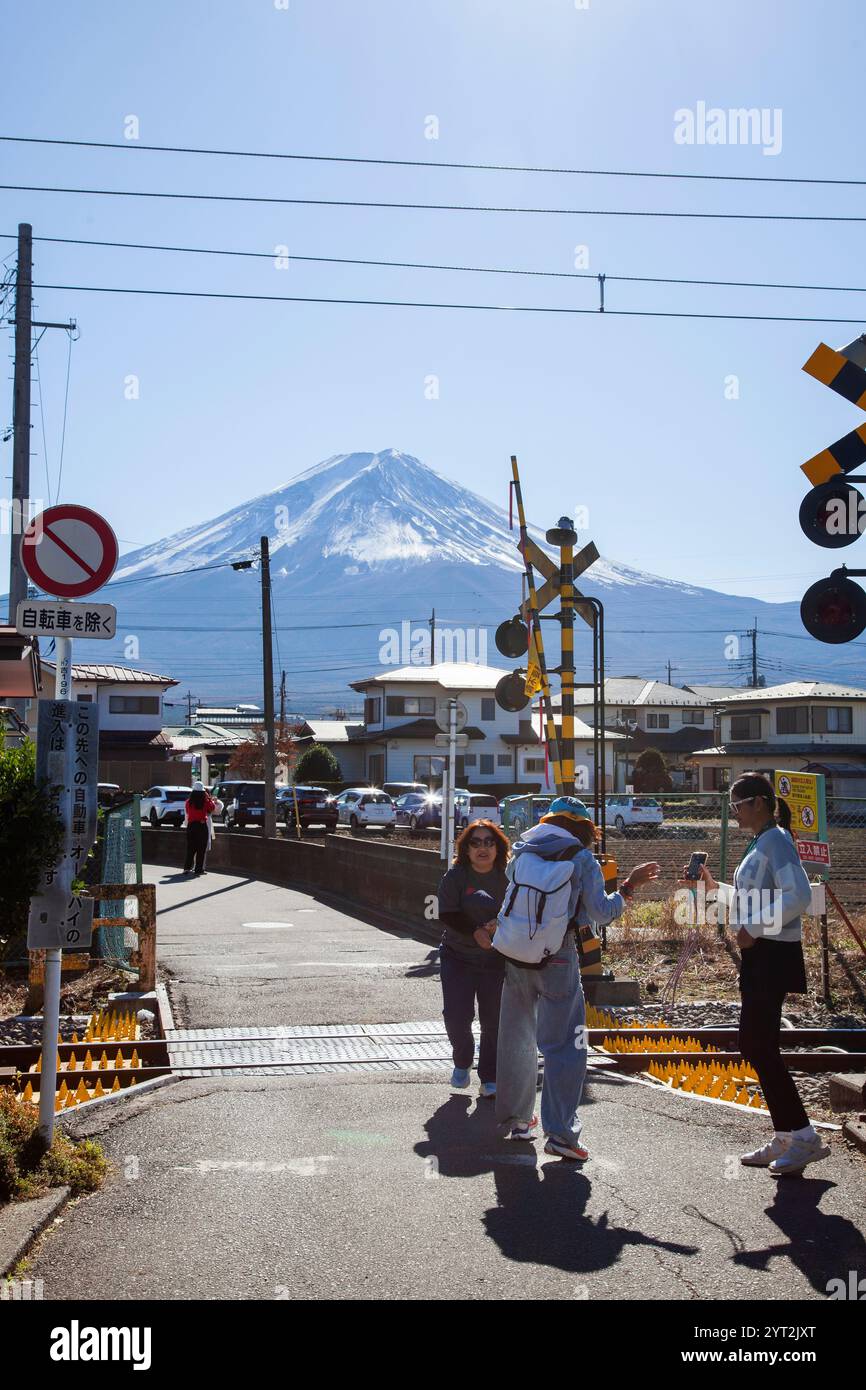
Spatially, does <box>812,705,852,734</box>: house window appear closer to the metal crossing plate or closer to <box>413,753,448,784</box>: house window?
<box>413,753,448,784</box>: house window

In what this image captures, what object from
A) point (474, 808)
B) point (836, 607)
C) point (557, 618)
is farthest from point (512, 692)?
point (474, 808)

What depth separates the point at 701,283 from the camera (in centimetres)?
1388

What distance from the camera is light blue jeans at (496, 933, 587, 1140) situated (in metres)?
6.35

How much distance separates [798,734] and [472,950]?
171ft

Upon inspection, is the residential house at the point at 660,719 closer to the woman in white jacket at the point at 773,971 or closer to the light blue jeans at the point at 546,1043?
the light blue jeans at the point at 546,1043

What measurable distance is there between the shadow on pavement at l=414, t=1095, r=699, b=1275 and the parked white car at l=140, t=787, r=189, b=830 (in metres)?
36.7

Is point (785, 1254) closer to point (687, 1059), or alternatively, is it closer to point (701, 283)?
point (687, 1059)

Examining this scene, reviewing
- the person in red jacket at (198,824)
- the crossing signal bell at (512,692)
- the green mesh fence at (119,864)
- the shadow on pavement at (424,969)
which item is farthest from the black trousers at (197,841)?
the crossing signal bell at (512,692)

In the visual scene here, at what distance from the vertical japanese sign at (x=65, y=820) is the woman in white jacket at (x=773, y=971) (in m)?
2.99

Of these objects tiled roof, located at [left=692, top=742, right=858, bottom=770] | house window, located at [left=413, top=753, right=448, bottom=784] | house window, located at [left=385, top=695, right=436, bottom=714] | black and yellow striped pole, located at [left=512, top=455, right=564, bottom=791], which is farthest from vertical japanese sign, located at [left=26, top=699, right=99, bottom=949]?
house window, located at [left=385, top=695, right=436, bottom=714]

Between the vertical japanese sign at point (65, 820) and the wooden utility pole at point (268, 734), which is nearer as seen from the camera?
the vertical japanese sign at point (65, 820)

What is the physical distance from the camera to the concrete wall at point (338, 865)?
1831 cm
